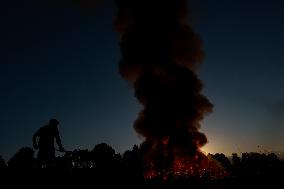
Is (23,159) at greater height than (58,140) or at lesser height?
lesser

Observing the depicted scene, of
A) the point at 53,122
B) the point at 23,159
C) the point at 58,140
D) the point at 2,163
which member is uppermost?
the point at 53,122

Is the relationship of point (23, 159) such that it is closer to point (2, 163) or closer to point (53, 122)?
point (2, 163)

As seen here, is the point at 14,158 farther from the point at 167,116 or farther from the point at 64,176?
the point at 167,116

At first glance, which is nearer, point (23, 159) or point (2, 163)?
point (23, 159)

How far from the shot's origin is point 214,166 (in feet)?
97.6

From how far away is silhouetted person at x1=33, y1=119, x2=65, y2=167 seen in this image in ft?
53.7

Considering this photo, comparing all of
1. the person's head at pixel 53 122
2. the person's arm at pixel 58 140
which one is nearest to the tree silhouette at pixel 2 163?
the person's arm at pixel 58 140

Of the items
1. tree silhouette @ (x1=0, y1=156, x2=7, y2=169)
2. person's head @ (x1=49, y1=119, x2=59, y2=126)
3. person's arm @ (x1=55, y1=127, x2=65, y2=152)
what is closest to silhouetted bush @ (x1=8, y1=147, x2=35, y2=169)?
tree silhouette @ (x1=0, y1=156, x2=7, y2=169)

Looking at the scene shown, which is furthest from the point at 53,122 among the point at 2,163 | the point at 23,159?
the point at 2,163

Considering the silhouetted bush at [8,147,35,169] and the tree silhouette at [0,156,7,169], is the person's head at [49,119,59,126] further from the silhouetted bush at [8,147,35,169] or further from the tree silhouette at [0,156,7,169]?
the tree silhouette at [0,156,7,169]

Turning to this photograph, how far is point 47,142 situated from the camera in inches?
648

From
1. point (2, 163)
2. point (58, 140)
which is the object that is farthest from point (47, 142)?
point (2, 163)

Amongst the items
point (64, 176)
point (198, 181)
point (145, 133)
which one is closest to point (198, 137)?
point (145, 133)

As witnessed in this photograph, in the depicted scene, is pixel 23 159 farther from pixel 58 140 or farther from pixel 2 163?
pixel 58 140
